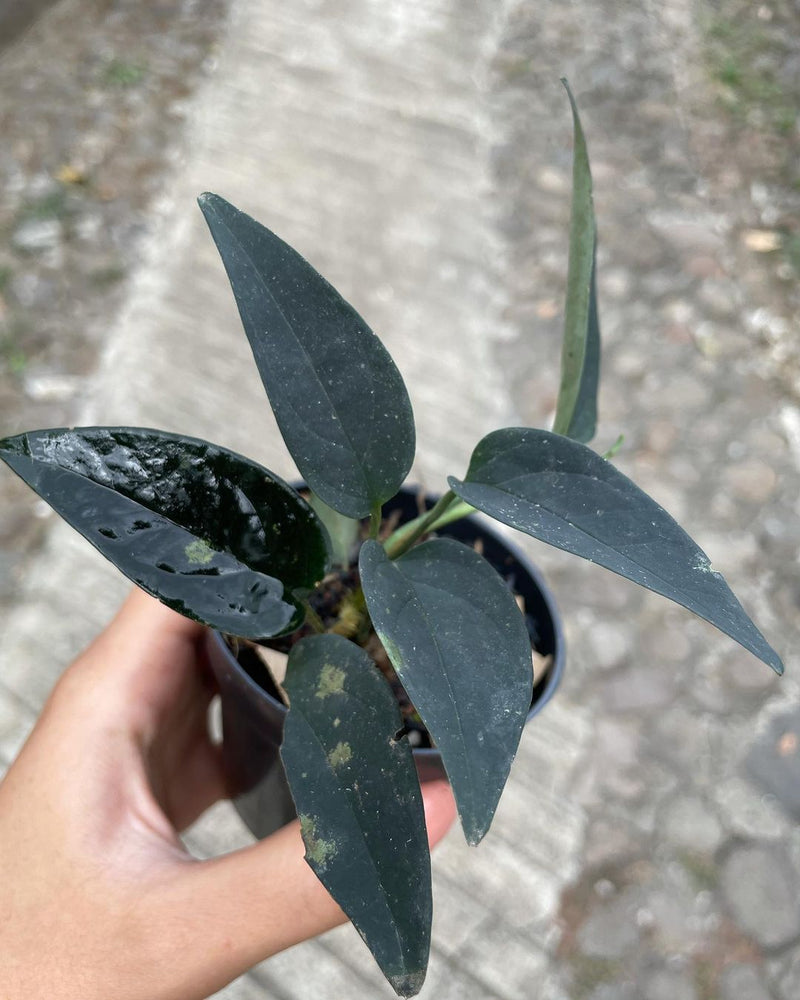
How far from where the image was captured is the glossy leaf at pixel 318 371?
1.39 ft

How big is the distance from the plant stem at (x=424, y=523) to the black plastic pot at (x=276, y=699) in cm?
9

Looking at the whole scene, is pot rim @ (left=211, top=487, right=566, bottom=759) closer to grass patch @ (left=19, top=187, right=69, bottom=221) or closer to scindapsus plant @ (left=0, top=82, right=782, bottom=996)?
scindapsus plant @ (left=0, top=82, right=782, bottom=996)

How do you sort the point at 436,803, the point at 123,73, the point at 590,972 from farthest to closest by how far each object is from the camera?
the point at 123,73, the point at 590,972, the point at 436,803

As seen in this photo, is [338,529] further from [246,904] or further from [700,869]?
[700,869]

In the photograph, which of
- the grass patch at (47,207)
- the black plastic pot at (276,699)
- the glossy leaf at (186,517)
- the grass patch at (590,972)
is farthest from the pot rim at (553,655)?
the grass patch at (47,207)

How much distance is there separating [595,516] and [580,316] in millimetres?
158

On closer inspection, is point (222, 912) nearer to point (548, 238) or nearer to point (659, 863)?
point (659, 863)

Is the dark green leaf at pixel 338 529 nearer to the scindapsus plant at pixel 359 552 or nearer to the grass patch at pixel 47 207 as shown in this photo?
the scindapsus plant at pixel 359 552

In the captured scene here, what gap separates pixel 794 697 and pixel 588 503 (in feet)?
2.98

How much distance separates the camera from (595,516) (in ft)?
1.35

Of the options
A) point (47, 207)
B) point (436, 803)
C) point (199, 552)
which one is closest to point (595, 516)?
point (199, 552)

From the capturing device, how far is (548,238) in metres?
1.59

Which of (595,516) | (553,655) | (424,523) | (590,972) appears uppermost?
(595,516)

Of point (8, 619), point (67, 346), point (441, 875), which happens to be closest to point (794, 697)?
point (441, 875)
